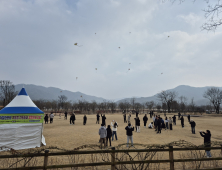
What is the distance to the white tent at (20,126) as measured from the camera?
807 cm

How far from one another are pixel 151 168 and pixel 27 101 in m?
9.60

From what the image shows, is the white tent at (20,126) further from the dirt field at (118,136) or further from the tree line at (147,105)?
the tree line at (147,105)

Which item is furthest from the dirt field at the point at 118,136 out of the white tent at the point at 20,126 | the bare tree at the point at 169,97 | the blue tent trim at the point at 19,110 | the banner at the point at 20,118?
the bare tree at the point at 169,97

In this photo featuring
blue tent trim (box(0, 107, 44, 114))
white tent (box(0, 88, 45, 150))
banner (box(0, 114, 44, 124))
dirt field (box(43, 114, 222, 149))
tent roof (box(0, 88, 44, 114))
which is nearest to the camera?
white tent (box(0, 88, 45, 150))

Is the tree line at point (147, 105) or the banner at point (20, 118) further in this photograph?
the tree line at point (147, 105)

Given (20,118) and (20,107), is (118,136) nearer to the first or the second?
(20,118)

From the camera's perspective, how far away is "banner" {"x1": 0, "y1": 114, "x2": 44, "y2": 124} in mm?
8239

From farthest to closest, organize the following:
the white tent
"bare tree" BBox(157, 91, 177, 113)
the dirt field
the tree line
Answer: "bare tree" BBox(157, 91, 177, 113) < the tree line < the dirt field < the white tent

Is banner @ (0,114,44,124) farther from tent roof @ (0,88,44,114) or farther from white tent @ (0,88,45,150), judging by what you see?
tent roof @ (0,88,44,114)

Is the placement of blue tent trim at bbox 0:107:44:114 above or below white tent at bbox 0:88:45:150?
above

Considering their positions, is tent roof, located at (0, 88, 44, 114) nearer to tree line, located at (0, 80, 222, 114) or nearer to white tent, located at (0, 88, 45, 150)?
white tent, located at (0, 88, 45, 150)

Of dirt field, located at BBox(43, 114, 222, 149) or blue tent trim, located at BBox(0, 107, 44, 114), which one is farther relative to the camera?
dirt field, located at BBox(43, 114, 222, 149)

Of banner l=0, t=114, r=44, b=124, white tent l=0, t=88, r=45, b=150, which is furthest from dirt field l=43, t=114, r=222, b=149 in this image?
banner l=0, t=114, r=44, b=124

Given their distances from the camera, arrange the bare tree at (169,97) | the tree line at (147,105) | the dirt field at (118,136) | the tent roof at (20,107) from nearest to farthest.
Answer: the tent roof at (20,107) → the dirt field at (118,136) → the tree line at (147,105) → the bare tree at (169,97)
